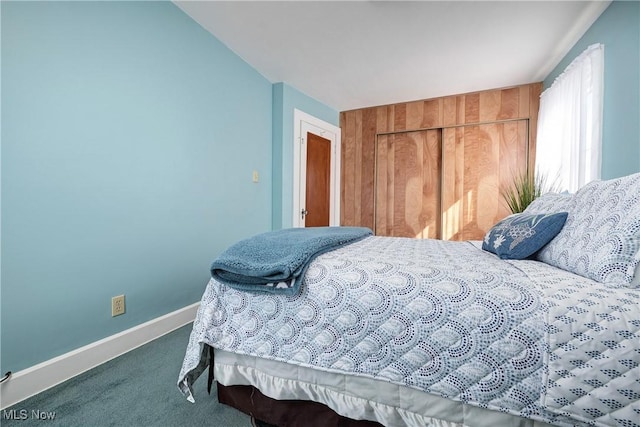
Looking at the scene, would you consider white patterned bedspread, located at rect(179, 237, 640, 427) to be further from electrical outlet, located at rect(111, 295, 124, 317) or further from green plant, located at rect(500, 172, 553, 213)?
green plant, located at rect(500, 172, 553, 213)

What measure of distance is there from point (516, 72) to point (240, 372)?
376 centimetres

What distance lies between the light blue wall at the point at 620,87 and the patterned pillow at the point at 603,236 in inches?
38.0

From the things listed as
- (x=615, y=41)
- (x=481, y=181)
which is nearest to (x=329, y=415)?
(x=615, y=41)

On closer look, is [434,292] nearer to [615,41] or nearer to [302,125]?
[615,41]

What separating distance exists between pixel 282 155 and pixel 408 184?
1930 millimetres

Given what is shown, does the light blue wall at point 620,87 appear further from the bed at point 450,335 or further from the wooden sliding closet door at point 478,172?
the wooden sliding closet door at point 478,172

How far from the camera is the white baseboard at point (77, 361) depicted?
122cm

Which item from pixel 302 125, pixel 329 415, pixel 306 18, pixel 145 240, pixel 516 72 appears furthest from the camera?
pixel 302 125

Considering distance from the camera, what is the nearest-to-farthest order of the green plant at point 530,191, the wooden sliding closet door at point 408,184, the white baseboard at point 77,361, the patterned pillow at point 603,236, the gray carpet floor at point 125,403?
the patterned pillow at point 603,236, the gray carpet floor at point 125,403, the white baseboard at point 77,361, the green plant at point 530,191, the wooden sliding closet door at point 408,184

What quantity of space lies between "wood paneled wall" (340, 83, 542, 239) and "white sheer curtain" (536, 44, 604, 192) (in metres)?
0.45

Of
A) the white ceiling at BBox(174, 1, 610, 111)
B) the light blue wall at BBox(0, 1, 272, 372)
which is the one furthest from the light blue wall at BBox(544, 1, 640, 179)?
the light blue wall at BBox(0, 1, 272, 372)

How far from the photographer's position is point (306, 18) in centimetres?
207

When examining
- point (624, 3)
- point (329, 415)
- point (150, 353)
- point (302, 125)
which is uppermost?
point (624, 3)

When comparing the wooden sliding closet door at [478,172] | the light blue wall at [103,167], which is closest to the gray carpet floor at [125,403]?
the light blue wall at [103,167]
